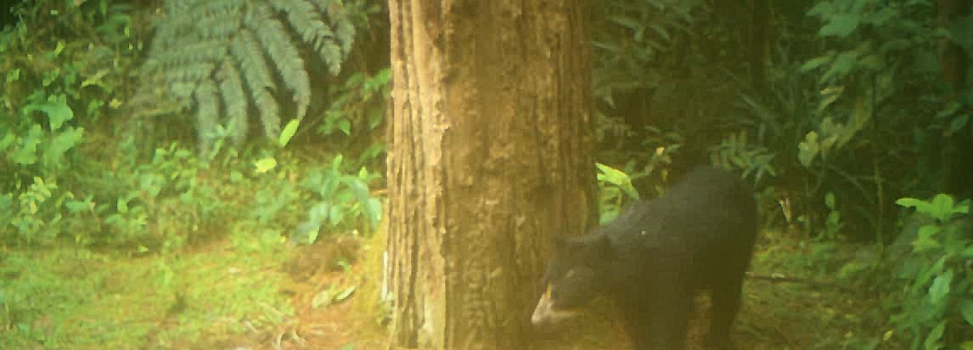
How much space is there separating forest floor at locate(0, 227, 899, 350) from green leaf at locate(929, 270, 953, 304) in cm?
55

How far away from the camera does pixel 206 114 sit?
5945 millimetres

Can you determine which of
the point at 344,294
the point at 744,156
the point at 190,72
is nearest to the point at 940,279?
the point at 744,156

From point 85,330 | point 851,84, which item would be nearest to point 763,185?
point 851,84

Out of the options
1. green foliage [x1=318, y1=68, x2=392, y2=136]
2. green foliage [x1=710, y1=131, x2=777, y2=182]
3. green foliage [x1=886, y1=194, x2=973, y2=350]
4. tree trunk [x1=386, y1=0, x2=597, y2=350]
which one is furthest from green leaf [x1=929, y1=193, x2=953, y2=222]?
green foliage [x1=318, y1=68, x2=392, y2=136]

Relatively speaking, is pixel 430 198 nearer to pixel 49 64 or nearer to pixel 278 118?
pixel 278 118

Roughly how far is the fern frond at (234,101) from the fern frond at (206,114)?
6 centimetres

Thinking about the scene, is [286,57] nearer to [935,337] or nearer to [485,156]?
[485,156]

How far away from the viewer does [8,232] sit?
Result: 5.35m

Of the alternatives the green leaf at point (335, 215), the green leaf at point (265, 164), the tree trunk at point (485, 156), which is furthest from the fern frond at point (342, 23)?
the tree trunk at point (485, 156)

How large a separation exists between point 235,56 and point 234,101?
1.00 ft

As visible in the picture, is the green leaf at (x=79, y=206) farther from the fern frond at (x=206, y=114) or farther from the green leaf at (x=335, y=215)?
the green leaf at (x=335, y=215)

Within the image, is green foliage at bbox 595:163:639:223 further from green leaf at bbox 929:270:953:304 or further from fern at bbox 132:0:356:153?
fern at bbox 132:0:356:153

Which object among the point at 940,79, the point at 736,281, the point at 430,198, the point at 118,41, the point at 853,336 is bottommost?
the point at 853,336

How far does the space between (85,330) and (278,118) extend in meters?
1.80
